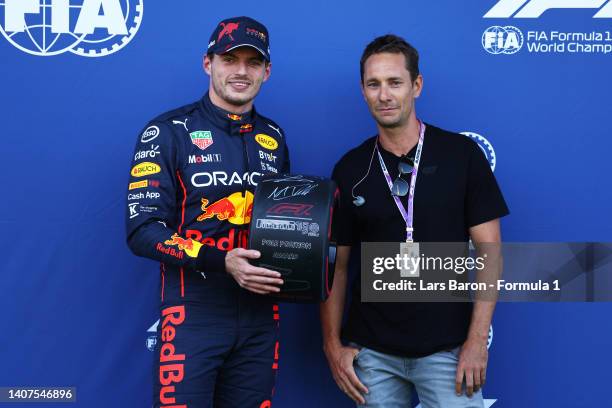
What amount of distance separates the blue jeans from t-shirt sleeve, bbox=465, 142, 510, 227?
0.39 m

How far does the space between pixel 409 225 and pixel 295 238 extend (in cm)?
39

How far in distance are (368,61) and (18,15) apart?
1310mm

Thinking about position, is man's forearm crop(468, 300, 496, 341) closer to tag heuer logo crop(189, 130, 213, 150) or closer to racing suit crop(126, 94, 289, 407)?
racing suit crop(126, 94, 289, 407)

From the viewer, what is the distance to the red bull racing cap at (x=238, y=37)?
5.92ft

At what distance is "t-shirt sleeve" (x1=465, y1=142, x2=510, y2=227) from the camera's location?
5.90 feet

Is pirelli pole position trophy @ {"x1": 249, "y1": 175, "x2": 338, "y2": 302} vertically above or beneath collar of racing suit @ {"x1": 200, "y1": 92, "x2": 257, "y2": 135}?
beneath

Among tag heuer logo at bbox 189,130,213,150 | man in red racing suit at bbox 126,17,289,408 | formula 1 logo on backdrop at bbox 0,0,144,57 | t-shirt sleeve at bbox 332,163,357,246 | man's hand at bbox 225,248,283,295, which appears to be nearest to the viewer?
man's hand at bbox 225,248,283,295

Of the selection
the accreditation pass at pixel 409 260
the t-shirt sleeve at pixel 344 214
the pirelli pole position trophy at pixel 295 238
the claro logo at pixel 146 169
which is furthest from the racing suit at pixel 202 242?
the accreditation pass at pixel 409 260

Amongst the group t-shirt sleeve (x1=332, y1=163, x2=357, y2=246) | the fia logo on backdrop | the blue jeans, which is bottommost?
the blue jeans

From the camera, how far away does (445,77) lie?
2326 millimetres

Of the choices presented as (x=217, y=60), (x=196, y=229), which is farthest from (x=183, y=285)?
(x=217, y=60)

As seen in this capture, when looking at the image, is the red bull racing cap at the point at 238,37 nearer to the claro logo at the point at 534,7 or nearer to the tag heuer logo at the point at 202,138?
the tag heuer logo at the point at 202,138

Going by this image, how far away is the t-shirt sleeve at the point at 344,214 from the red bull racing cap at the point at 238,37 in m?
0.44

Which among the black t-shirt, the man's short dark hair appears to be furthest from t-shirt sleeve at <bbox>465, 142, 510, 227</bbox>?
the man's short dark hair
